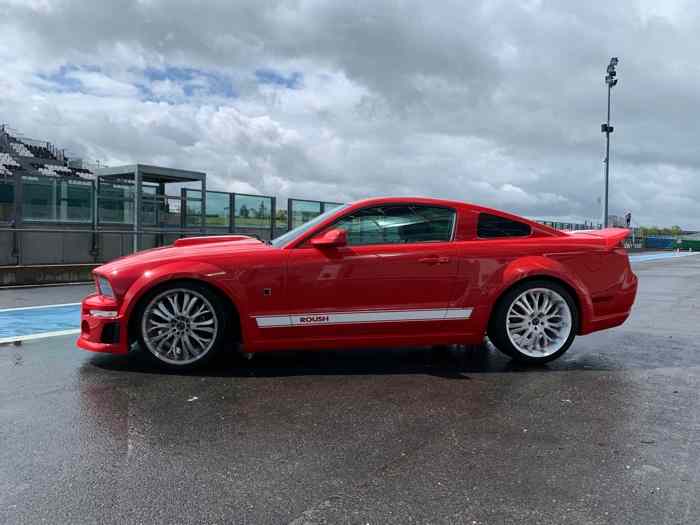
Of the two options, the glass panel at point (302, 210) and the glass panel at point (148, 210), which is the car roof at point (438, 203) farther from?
the glass panel at point (302, 210)

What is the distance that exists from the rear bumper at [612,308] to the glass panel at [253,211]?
1600 centimetres

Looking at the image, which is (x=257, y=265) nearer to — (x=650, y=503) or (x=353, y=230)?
(x=353, y=230)

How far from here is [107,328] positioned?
470cm

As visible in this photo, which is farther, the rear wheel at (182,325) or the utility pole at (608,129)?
the utility pole at (608,129)

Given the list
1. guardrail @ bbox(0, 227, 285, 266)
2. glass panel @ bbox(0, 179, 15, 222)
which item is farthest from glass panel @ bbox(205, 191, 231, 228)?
glass panel @ bbox(0, 179, 15, 222)

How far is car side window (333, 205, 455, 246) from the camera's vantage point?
5.02m

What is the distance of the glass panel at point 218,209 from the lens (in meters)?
19.6

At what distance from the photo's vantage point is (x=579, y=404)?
13.3ft

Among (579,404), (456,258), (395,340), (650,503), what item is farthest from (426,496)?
(456,258)

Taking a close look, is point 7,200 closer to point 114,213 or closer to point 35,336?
point 114,213

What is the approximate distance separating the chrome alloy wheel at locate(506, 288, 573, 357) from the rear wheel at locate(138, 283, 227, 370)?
243cm

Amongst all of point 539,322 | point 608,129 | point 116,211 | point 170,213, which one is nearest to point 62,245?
point 116,211

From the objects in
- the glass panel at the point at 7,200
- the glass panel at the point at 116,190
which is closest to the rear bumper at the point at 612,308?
the glass panel at the point at 7,200

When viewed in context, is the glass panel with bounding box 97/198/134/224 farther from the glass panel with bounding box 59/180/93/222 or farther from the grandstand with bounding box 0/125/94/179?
the grandstand with bounding box 0/125/94/179
